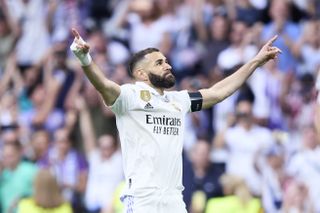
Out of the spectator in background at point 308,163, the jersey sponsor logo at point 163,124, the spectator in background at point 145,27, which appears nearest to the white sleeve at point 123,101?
the jersey sponsor logo at point 163,124

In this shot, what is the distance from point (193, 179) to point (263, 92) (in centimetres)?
217

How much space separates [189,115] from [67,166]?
72.0 inches

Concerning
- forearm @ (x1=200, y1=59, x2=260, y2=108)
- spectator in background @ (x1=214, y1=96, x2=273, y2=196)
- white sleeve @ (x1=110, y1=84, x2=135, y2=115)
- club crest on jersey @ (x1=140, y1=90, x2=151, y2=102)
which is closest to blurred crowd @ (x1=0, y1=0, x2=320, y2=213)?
spectator in background @ (x1=214, y1=96, x2=273, y2=196)

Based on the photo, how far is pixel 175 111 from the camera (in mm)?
10742

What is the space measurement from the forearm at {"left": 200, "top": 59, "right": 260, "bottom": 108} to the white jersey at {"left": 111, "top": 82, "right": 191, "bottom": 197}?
706mm

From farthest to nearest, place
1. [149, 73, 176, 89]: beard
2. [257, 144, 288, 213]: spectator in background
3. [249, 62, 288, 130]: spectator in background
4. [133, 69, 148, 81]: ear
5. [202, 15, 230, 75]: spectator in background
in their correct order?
[202, 15, 230, 75]: spectator in background < [249, 62, 288, 130]: spectator in background < [257, 144, 288, 213]: spectator in background < [133, 69, 148, 81]: ear < [149, 73, 176, 89]: beard

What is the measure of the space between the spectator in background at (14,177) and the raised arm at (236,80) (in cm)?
511

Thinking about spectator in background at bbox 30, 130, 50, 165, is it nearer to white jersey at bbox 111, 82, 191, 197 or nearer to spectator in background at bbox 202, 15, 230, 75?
spectator in background at bbox 202, 15, 230, 75

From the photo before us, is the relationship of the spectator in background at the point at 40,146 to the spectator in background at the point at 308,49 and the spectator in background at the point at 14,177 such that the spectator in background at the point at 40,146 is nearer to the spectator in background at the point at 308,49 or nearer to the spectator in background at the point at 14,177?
the spectator in background at the point at 14,177

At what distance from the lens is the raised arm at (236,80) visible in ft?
36.7

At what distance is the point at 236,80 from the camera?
11.4 meters

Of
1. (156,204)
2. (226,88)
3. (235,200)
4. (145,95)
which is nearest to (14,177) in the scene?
(235,200)

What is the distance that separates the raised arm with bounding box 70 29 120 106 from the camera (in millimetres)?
10000

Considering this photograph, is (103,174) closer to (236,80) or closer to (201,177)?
(201,177)
